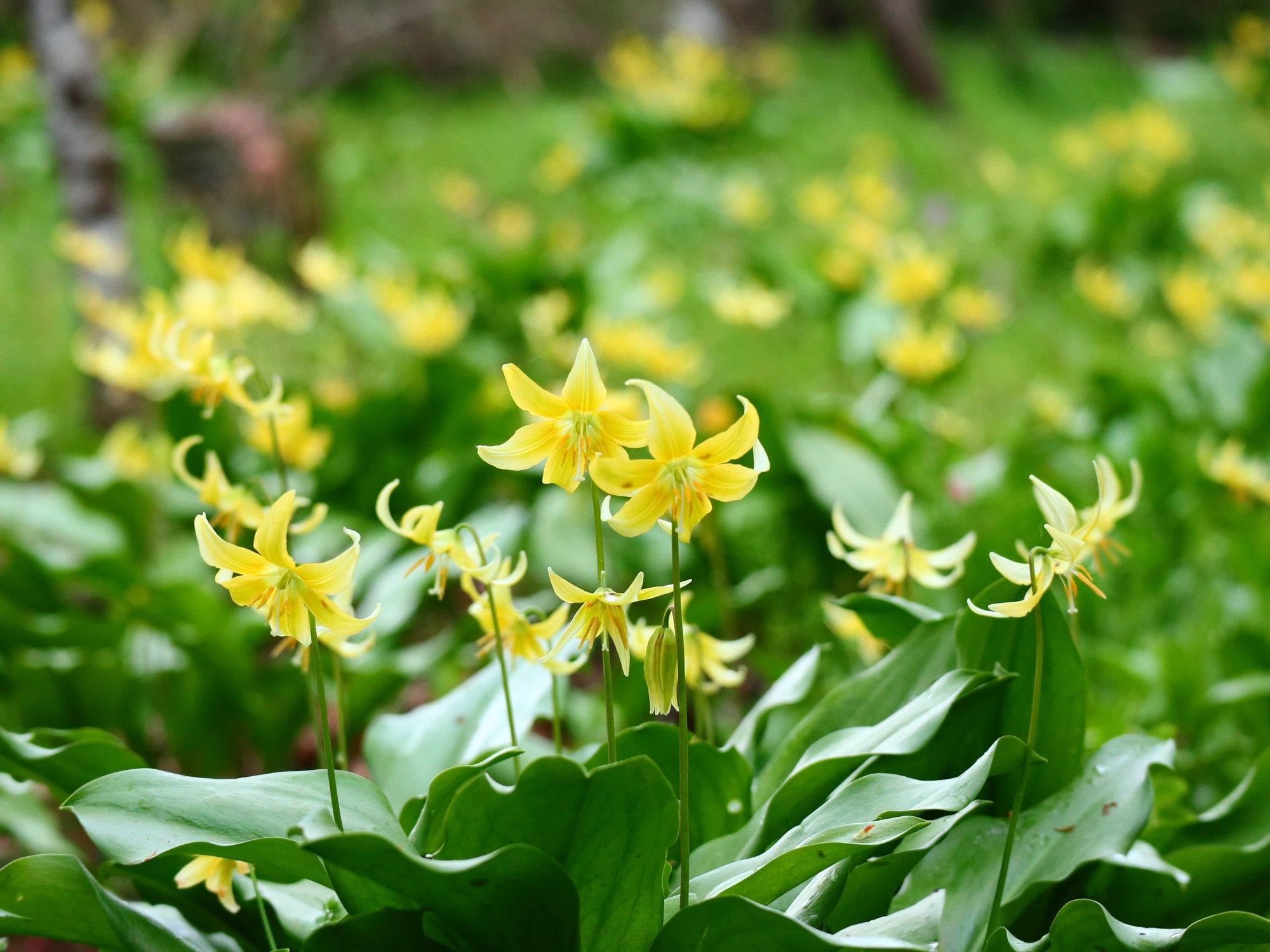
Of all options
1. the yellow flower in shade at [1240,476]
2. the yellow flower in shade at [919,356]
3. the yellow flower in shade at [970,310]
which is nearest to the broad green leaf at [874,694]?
the yellow flower in shade at [1240,476]

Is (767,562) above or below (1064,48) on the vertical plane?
above

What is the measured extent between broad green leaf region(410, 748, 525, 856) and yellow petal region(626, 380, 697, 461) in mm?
420

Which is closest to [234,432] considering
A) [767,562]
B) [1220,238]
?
[767,562]

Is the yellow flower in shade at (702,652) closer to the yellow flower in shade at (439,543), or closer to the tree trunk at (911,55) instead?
the yellow flower in shade at (439,543)

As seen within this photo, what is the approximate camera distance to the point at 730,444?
3.31 feet

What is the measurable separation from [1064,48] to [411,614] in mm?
15422

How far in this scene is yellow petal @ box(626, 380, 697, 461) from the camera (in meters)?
0.98

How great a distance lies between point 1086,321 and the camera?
5.70 m

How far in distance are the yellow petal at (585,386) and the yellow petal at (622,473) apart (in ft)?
0.28

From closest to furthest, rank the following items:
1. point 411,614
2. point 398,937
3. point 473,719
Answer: point 398,937 → point 473,719 → point 411,614

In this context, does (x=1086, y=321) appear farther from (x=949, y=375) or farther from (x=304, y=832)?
(x=304, y=832)

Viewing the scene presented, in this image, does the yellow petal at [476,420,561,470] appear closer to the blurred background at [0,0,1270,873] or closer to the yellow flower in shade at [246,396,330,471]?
the blurred background at [0,0,1270,873]

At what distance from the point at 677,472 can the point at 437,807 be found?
0.53 metres

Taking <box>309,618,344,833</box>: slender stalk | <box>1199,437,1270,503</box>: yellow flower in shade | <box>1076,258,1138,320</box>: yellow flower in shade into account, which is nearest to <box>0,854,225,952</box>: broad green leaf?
<box>309,618,344,833</box>: slender stalk
